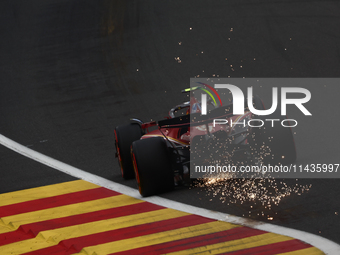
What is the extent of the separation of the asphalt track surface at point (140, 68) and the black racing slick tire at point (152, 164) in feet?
0.97

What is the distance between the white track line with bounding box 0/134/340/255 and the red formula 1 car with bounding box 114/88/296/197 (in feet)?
1.17

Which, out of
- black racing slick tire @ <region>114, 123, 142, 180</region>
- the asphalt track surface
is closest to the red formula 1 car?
the asphalt track surface

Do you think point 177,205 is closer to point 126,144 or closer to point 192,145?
point 192,145

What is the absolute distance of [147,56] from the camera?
1521cm

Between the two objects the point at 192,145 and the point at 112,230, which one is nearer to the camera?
the point at 112,230

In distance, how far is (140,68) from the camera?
14.5 meters

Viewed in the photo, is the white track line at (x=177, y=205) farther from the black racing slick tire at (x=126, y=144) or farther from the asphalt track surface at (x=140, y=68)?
the black racing slick tire at (x=126, y=144)

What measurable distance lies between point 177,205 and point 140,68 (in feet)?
27.8

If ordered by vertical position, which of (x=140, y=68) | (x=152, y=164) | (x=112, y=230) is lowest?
(x=112, y=230)

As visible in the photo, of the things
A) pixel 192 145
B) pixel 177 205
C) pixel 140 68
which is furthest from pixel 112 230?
pixel 140 68

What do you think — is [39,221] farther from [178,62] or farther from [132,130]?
[178,62]

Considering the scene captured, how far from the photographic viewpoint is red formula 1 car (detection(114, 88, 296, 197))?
21.7 ft

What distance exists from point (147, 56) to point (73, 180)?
7654 millimetres

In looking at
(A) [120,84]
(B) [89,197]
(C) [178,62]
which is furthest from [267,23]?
(B) [89,197]
